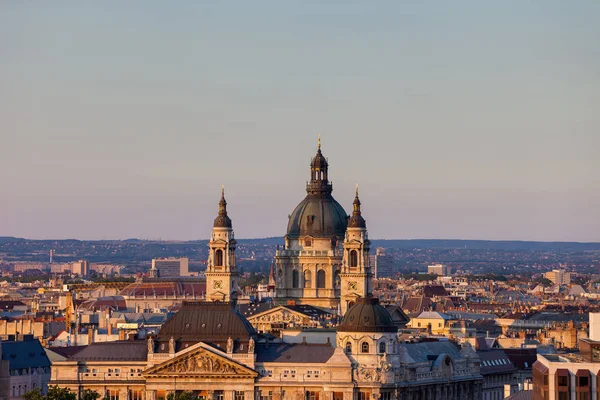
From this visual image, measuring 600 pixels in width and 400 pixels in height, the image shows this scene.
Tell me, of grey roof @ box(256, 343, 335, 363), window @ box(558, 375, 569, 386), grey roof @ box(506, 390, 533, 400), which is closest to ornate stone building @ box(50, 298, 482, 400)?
grey roof @ box(256, 343, 335, 363)

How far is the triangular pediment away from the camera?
16800cm

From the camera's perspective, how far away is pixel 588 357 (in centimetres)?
12650

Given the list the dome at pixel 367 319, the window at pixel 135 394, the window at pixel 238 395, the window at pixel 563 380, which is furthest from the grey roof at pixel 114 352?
the window at pixel 563 380

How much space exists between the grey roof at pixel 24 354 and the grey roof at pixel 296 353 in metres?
20.9

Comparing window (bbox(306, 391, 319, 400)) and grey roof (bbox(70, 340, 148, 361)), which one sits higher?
grey roof (bbox(70, 340, 148, 361))

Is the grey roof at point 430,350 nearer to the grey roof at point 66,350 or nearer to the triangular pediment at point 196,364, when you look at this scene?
the triangular pediment at point 196,364

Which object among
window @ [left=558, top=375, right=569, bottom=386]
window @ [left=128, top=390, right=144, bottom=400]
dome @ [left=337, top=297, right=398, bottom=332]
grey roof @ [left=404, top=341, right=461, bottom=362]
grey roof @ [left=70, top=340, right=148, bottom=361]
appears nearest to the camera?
window @ [left=558, top=375, right=569, bottom=386]

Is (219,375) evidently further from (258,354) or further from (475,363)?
(475,363)

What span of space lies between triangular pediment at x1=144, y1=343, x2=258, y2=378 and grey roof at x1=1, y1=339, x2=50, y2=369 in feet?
47.5

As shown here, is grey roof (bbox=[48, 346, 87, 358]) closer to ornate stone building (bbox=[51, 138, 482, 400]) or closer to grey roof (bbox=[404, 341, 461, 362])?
ornate stone building (bbox=[51, 138, 482, 400])

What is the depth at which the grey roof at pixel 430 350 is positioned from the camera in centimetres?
17700

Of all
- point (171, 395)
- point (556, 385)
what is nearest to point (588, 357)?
point (556, 385)

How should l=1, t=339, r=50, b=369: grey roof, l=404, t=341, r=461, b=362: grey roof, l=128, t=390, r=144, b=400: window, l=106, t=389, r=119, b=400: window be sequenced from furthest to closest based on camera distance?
1. l=1, t=339, r=50, b=369: grey roof
2. l=404, t=341, r=461, b=362: grey roof
3. l=128, t=390, r=144, b=400: window
4. l=106, t=389, r=119, b=400: window

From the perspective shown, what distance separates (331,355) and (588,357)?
145 feet
